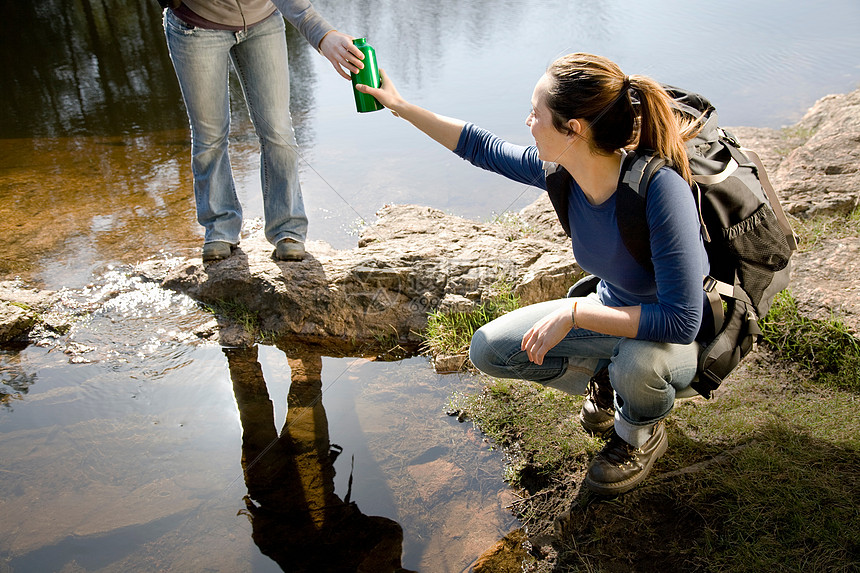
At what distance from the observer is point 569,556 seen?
207 cm

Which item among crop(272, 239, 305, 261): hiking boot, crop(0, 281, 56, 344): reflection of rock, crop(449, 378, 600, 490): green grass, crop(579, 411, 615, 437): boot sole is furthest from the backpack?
crop(0, 281, 56, 344): reflection of rock

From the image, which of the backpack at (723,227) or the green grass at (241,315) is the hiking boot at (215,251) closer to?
the green grass at (241,315)

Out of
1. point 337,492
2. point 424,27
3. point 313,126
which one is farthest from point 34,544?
point 424,27

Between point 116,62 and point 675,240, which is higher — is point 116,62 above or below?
below

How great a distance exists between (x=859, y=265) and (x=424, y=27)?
651 centimetres

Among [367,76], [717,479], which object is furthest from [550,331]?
[367,76]

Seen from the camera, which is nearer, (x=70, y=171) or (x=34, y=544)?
(x=34, y=544)

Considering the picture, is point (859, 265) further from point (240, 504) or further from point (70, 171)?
point (70, 171)

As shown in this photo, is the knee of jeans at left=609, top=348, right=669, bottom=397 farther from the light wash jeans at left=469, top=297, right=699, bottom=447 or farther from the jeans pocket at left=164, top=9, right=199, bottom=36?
the jeans pocket at left=164, top=9, right=199, bottom=36

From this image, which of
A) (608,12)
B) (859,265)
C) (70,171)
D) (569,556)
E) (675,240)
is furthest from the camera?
(608,12)

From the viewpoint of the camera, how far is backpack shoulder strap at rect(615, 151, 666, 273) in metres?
1.88

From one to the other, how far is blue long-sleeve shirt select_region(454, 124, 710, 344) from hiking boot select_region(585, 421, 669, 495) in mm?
471

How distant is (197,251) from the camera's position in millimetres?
3865

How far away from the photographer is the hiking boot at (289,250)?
3.40 meters
